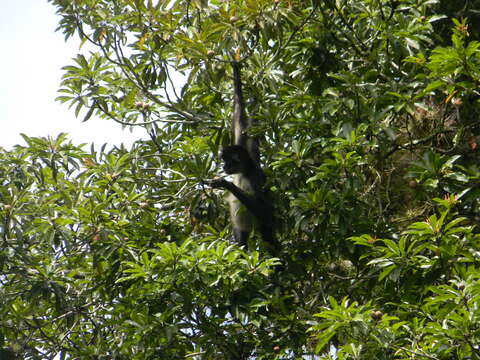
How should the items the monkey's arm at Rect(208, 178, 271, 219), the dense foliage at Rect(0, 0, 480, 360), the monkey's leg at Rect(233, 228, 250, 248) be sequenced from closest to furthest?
the dense foliage at Rect(0, 0, 480, 360) → the monkey's arm at Rect(208, 178, 271, 219) → the monkey's leg at Rect(233, 228, 250, 248)

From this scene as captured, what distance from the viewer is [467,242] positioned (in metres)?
3.64

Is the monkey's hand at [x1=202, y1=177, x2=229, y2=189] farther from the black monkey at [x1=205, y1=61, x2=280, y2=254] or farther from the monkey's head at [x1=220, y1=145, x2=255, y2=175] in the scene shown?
the monkey's head at [x1=220, y1=145, x2=255, y2=175]

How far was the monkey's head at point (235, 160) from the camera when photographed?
473cm

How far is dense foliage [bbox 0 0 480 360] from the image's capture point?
12.6 ft

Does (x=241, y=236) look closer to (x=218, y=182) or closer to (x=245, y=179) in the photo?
(x=245, y=179)

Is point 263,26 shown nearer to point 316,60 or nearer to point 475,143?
point 316,60

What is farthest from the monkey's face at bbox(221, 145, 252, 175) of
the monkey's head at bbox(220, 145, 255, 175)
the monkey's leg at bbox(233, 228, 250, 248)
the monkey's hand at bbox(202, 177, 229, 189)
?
the monkey's hand at bbox(202, 177, 229, 189)

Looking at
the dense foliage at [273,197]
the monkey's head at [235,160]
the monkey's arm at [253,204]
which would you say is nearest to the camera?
the dense foliage at [273,197]

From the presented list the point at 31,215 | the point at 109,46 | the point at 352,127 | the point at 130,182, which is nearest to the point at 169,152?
the point at 130,182

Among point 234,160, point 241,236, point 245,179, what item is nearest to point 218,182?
point 234,160

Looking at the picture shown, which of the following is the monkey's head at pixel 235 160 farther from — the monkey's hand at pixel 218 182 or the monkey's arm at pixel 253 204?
the monkey's hand at pixel 218 182

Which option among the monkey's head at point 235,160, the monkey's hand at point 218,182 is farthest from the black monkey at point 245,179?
the monkey's hand at point 218,182

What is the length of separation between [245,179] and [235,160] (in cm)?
21

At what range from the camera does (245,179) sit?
4875 mm
